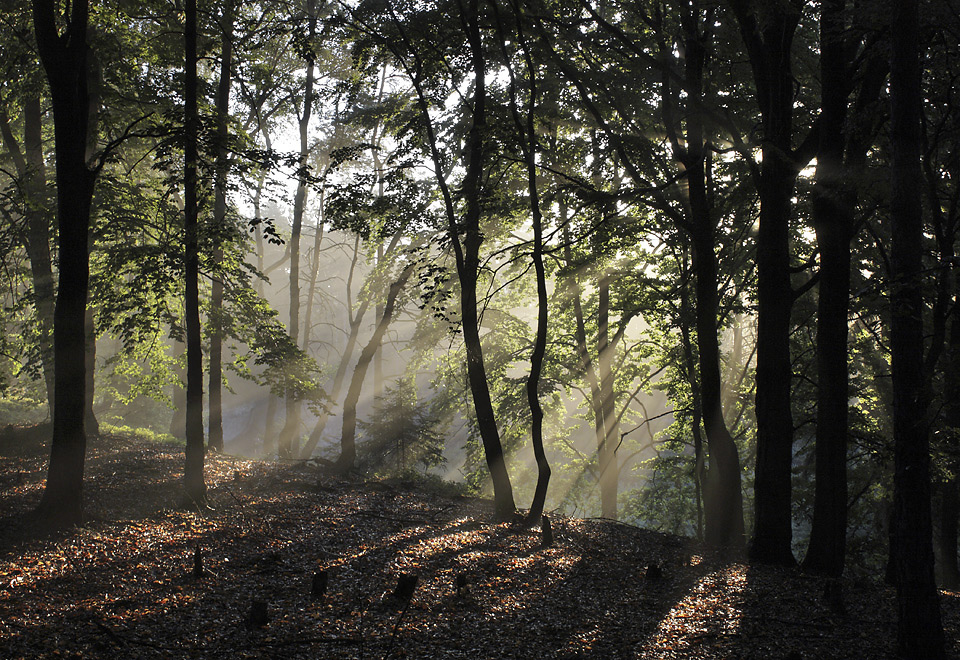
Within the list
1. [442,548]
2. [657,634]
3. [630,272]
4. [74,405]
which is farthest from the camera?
[630,272]

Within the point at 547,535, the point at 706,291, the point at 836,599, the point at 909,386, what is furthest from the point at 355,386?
the point at 909,386

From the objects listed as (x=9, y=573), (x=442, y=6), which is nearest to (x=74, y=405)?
(x=9, y=573)

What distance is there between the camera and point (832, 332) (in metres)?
8.62

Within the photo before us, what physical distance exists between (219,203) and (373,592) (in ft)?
44.9

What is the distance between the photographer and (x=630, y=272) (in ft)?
53.6

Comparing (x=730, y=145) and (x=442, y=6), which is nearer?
(x=730, y=145)

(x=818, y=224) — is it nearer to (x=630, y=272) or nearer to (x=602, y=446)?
(x=630, y=272)

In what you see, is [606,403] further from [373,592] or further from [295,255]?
[373,592]

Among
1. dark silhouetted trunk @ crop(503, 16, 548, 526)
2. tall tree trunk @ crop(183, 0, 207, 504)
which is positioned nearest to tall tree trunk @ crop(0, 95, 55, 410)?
tall tree trunk @ crop(183, 0, 207, 504)

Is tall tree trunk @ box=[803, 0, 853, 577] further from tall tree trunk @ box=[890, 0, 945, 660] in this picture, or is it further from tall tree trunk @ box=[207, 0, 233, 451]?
tall tree trunk @ box=[207, 0, 233, 451]

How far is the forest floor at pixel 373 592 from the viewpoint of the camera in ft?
17.5

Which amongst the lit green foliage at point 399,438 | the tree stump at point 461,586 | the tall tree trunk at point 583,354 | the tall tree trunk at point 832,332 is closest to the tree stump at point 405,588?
the tree stump at point 461,586

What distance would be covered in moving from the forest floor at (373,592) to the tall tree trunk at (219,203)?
165 inches

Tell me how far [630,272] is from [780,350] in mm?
7615
